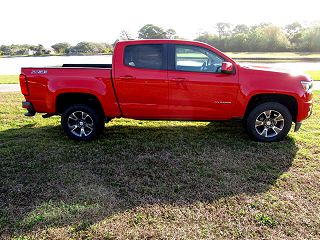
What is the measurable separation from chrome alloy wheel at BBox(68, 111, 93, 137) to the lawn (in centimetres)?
26

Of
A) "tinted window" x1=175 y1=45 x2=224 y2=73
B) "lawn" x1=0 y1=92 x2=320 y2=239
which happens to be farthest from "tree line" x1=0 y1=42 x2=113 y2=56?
"lawn" x1=0 y1=92 x2=320 y2=239

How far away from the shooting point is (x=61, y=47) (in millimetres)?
56000

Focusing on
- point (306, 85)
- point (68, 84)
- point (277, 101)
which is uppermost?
point (68, 84)

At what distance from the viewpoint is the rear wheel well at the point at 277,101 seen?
5.38m

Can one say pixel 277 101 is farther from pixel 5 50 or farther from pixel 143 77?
pixel 5 50

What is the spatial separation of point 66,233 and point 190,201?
4.62ft

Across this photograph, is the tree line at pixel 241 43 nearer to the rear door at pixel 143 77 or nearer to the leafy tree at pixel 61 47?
the leafy tree at pixel 61 47

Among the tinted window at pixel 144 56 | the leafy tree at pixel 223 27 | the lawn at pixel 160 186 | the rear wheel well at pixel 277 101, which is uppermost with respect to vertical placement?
the leafy tree at pixel 223 27

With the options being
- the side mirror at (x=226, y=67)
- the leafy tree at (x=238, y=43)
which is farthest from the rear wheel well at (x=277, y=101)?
the leafy tree at (x=238, y=43)

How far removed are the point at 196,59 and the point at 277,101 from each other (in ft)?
5.45

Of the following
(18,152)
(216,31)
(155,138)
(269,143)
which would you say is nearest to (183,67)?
(155,138)

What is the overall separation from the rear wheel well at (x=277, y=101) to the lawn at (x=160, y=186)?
538 mm

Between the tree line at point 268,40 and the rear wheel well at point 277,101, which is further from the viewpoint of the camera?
the tree line at point 268,40

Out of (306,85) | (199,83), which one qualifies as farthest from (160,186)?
(306,85)
